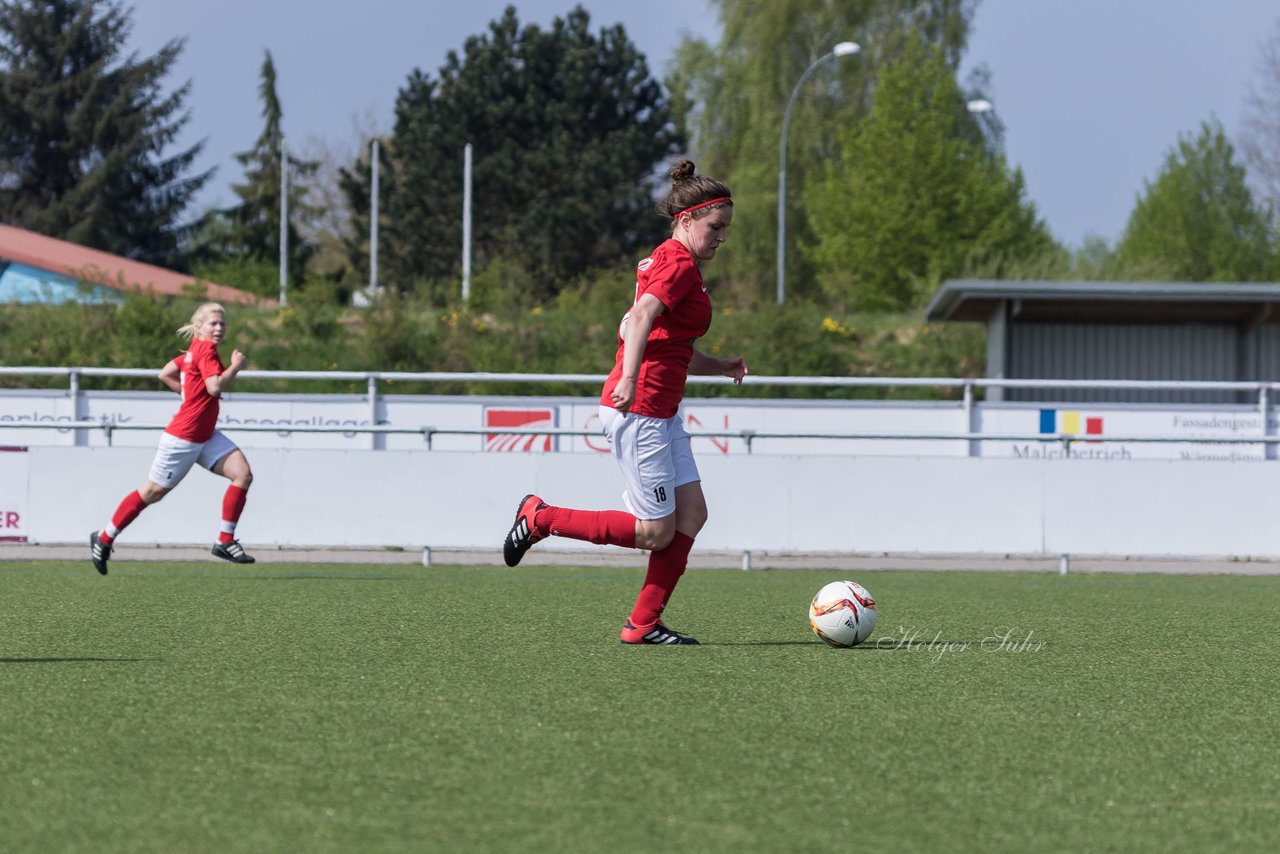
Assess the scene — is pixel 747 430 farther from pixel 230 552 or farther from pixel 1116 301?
pixel 1116 301

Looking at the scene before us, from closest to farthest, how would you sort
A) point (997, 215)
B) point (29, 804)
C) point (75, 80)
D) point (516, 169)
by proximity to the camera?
point (29, 804) → point (997, 215) → point (516, 169) → point (75, 80)

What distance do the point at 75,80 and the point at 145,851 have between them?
62004 millimetres

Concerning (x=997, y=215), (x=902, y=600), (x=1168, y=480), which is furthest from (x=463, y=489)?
(x=997, y=215)

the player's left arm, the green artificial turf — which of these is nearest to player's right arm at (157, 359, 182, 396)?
the green artificial turf

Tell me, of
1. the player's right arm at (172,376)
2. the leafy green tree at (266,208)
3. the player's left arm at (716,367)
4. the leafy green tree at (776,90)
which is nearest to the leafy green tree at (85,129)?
the leafy green tree at (266,208)

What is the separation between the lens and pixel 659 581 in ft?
23.3

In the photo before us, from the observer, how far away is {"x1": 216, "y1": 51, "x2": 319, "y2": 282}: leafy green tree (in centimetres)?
6538

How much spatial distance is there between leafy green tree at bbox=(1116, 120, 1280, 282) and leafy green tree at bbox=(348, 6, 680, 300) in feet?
52.6

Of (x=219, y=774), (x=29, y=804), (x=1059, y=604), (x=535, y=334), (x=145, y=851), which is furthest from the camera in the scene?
(x=535, y=334)

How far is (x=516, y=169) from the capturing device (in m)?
53.7

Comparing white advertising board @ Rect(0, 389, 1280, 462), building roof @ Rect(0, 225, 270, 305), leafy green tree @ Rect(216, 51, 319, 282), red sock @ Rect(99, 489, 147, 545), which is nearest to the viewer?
red sock @ Rect(99, 489, 147, 545)

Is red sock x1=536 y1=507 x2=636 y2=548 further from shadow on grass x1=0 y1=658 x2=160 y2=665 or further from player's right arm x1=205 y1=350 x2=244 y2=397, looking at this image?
player's right arm x1=205 y1=350 x2=244 y2=397

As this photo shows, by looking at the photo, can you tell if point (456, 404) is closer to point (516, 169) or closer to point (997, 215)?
point (997, 215)

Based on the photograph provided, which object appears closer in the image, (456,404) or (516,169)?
(456,404)
